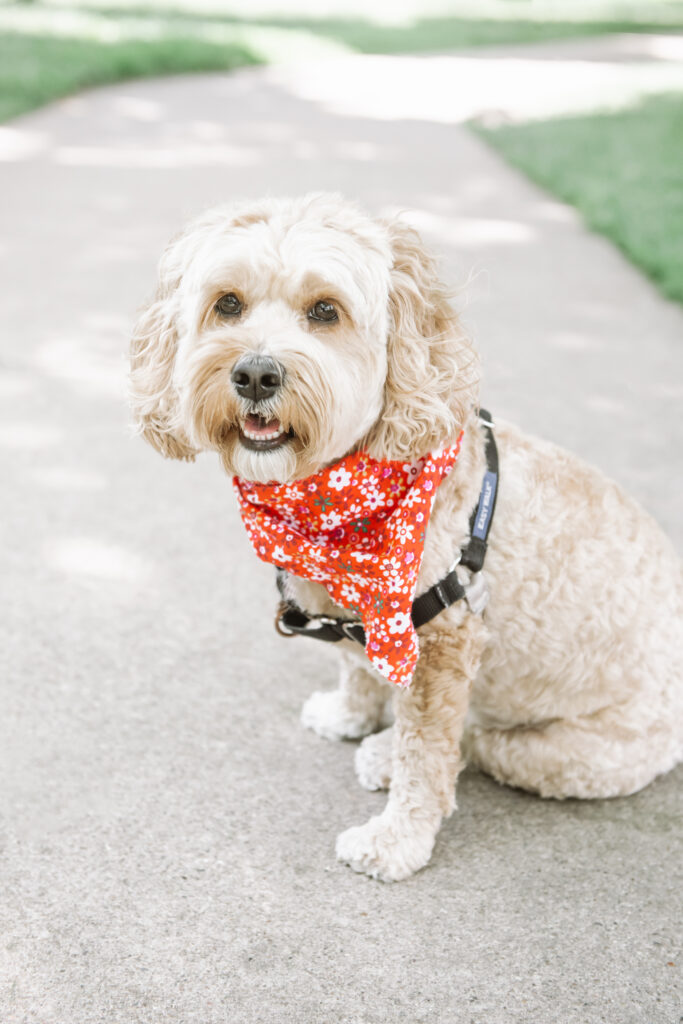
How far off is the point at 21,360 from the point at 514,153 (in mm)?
7105

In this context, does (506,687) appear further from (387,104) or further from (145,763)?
(387,104)

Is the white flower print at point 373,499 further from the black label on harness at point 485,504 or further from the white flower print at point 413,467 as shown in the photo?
the black label on harness at point 485,504

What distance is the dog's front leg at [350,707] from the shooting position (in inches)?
129

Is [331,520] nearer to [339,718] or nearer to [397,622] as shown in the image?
[397,622]

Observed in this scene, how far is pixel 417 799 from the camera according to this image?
9.30ft

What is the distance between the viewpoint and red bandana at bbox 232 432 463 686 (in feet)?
8.38

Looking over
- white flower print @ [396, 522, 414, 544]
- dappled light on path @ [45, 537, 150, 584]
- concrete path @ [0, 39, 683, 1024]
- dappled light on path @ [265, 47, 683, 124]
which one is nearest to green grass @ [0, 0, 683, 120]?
dappled light on path @ [265, 47, 683, 124]

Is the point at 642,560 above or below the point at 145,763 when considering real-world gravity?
above

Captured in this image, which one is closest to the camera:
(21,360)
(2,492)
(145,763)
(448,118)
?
(145,763)

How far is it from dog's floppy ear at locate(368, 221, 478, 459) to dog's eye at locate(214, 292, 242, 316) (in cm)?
39

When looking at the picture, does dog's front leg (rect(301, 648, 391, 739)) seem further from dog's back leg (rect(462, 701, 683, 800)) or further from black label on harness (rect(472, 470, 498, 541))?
black label on harness (rect(472, 470, 498, 541))

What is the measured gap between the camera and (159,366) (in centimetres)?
271

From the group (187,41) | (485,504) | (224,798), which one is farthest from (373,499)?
(187,41)

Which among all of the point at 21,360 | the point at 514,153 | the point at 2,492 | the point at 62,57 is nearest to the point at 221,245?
the point at 2,492
